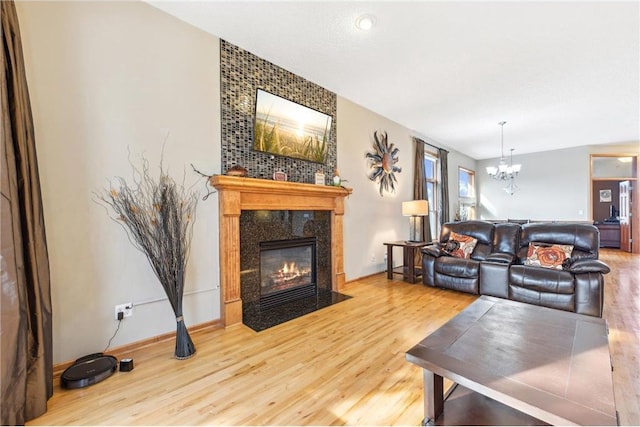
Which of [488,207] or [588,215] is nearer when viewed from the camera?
[588,215]

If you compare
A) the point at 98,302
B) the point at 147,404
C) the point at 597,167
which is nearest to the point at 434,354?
the point at 147,404

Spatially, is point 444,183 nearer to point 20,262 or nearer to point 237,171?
point 237,171

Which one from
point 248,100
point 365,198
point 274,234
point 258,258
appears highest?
point 248,100

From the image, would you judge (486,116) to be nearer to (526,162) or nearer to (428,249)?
(428,249)

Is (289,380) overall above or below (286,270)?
below

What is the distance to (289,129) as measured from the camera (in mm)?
3305

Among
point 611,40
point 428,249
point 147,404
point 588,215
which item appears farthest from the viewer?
point 588,215

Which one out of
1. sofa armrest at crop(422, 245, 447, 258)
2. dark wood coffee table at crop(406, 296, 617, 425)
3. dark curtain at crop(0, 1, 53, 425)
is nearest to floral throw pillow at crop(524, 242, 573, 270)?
sofa armrest at crop(422, 245, 447, 258)

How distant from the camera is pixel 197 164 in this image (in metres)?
2.58

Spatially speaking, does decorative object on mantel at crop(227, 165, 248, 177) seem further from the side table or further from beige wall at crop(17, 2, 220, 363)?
the side table

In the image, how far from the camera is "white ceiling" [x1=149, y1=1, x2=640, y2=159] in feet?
7.63

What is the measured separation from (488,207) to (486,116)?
500 centimetres

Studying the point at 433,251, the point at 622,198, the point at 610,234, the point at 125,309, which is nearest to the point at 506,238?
the point at 433,251

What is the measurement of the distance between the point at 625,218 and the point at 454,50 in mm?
8517
